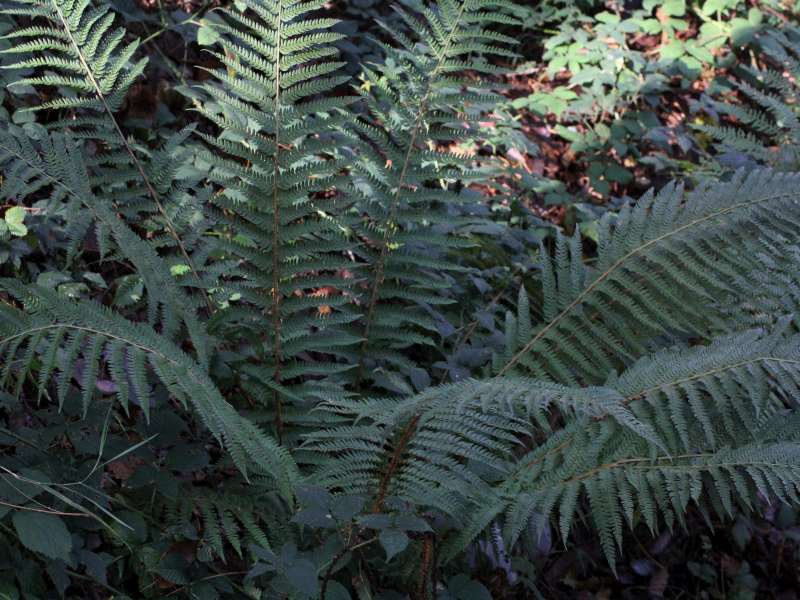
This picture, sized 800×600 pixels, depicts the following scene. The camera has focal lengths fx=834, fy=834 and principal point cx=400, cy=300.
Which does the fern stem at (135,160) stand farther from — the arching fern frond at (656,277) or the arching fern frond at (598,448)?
the arching fern frond at (656,277)

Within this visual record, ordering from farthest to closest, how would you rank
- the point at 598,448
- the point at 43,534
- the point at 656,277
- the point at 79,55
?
1. the point at 656,277
2. the point at 79,55
3. the point at 598,448
4. the point at 43,534

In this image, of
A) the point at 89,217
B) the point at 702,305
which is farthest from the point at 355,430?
the point at 702,305

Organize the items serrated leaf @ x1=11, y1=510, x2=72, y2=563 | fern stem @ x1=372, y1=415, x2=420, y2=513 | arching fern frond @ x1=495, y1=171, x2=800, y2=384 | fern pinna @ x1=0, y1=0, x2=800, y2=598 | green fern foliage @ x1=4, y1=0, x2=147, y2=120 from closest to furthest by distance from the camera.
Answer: serrated leaf @ x1=11, y1=510, x2=72, y2=563
fern pinna @ x1=0, y1=0, x2=800, y2=598
fern stem @ x1=372, y1=415, x2=420, y2=513
green fern foliage @ x1=4, y1=0, x2=147, y2=120
arching fern frond @ x1=495, y1=171, x2=800, y2=384

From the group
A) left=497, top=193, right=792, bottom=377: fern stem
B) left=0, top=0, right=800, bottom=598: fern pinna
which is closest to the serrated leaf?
left=0, top=0, right=800, bottom=598: fern pinna

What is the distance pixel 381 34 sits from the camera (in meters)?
3.80

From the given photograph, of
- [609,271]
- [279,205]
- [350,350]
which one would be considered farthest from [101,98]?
[609,271]

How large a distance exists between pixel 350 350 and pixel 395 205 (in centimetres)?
38

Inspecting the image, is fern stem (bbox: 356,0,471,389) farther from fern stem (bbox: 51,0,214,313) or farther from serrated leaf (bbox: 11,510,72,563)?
serrated leaf (bbox: 11,510,72,563)

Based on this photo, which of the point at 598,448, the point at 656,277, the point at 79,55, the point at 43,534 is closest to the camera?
the point at 43,534

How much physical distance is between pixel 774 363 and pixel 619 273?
53 cm

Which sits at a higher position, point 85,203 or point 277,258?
point 85,203

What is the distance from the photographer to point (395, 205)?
2.05 meters

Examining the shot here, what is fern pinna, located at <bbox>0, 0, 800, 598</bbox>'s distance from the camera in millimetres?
1471

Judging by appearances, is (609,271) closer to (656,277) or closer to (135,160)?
(656,277)
